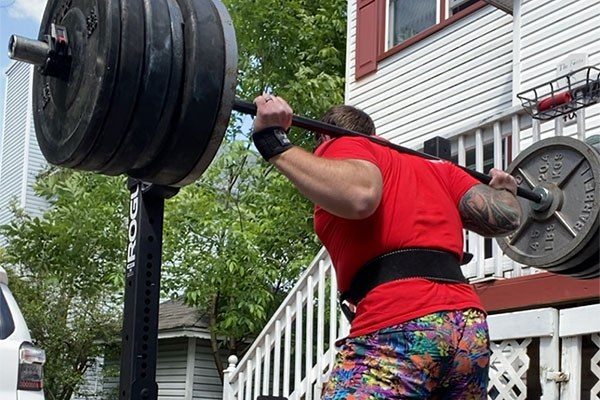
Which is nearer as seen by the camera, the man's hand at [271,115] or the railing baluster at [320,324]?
the man's hand at [271,115]

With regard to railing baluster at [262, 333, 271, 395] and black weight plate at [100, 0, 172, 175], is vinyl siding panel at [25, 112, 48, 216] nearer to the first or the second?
railing baluster at [262, 333, 271, 395]

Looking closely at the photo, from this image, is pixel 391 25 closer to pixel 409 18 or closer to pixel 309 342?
pixel 409 18

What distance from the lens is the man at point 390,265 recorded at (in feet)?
6.71

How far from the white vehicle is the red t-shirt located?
95.4 inches

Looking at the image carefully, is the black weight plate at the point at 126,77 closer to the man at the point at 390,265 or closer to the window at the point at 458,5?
the man at the point at 390,265

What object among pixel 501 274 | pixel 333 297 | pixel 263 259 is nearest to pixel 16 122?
pixel 263 259

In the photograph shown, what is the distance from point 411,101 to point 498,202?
21.0ft

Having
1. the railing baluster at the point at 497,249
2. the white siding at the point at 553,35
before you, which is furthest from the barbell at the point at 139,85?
the white siding at the point at 553,35

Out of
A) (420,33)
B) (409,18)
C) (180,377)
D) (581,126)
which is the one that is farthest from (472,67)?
(180,377)

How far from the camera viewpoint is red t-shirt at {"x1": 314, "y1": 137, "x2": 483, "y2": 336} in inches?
83.6

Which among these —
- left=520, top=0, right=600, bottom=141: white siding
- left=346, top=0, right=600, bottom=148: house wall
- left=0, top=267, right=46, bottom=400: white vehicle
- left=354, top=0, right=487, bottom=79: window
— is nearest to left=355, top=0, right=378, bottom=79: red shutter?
left=354, top=0, right=487, bottom=79: window

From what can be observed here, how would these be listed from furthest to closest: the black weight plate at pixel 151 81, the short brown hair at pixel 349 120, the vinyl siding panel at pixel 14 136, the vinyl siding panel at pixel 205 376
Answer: the vinyl siding panel at pixel 14 136 → the vinyl siding panel at pixel 205 376 → the short brown hair at pixel 349 120 → the black weight plate at pixel 151 81

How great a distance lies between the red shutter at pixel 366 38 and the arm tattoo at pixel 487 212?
7.07 metres

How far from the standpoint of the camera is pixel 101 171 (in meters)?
2.32
